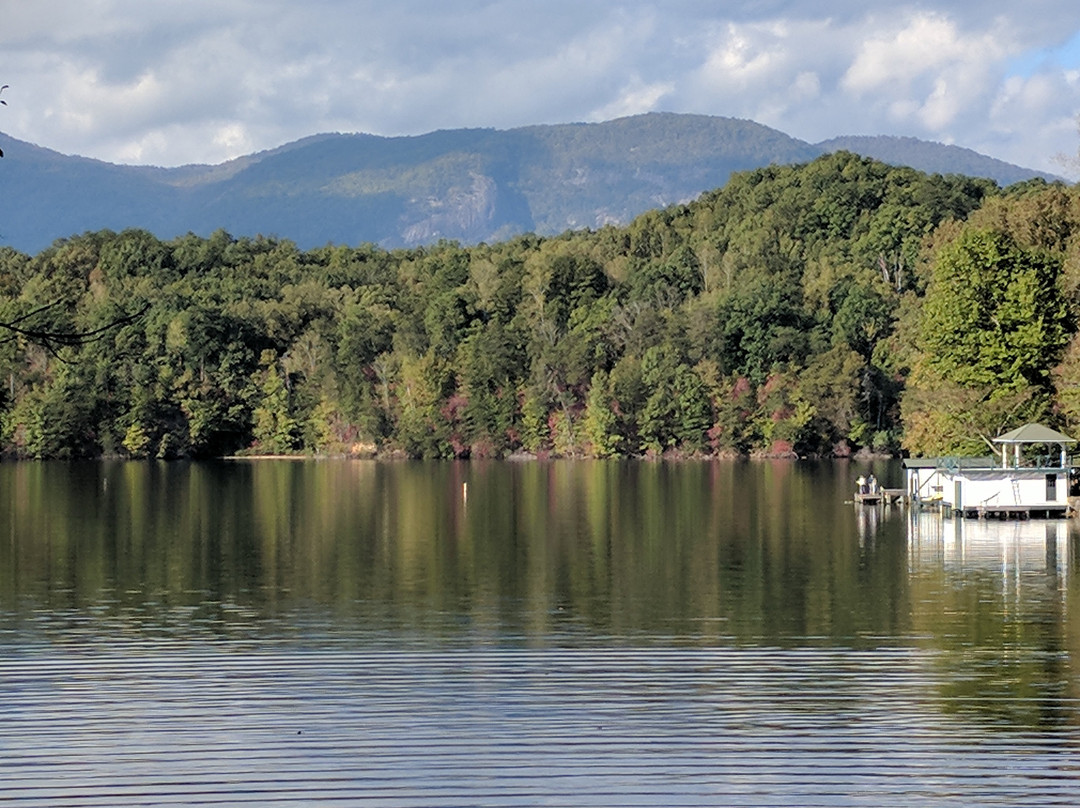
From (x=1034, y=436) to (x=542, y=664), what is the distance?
2937cm

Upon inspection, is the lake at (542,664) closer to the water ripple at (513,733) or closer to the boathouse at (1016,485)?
the water ripple at (513,733)

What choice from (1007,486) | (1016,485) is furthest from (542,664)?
(1016,485)

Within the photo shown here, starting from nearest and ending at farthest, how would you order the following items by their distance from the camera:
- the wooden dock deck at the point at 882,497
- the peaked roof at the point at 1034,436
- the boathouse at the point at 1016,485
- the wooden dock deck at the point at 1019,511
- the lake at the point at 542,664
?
the lake at the point at 542,664
the peaked roof at the point at 1034,436
the boathouse at the point at 1016,485
the wooden dock deck at the point at 1019,511
the wooden dock deck at the point at 882,497

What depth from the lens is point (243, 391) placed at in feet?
374

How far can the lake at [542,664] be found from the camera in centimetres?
1517

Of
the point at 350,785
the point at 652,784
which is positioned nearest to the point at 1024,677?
the point at 652,784

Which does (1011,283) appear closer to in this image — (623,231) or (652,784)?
(652,784)

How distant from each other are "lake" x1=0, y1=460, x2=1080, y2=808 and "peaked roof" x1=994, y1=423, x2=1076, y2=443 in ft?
8.51

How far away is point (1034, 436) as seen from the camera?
46.9 meters

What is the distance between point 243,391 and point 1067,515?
76.3 metres

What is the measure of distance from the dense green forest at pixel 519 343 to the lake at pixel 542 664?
2196 inches

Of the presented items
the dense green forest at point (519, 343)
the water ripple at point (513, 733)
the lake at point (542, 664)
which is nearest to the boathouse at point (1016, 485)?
the lake at point (542, 664)

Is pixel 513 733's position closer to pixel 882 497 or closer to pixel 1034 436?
pixel 1034 436

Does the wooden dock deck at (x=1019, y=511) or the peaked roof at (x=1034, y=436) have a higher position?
the peaked roof at (x=1034, y=436)
